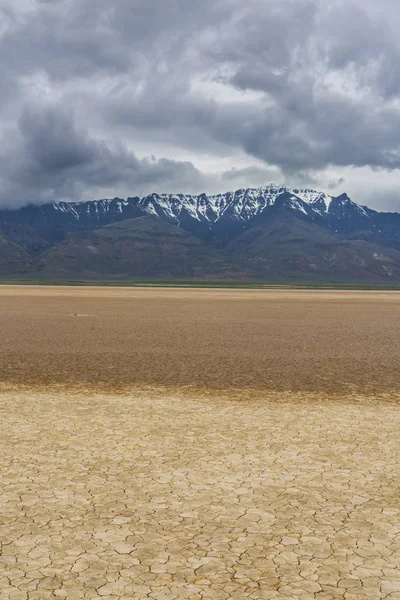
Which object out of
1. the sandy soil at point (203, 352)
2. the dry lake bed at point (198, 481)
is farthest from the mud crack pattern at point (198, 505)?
the sandy soil at point (203, 352)

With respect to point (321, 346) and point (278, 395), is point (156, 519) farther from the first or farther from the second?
point (321, 346)

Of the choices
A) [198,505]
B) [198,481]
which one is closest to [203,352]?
[198,481]

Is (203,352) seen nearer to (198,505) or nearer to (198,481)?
(198,481)

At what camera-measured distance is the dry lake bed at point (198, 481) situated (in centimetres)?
670

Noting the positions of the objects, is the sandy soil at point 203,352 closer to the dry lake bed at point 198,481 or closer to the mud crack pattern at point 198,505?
the dry lake bed at point 198,481

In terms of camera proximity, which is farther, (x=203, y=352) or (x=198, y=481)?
(x=203, y=352)

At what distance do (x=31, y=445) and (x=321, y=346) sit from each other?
1983 centimetres

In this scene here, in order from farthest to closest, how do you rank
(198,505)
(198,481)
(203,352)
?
1. (203,352)
2. (198,481)
3. (198,505)

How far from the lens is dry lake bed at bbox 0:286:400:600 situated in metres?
6.70

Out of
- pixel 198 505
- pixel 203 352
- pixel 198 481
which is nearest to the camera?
pixel 198 505

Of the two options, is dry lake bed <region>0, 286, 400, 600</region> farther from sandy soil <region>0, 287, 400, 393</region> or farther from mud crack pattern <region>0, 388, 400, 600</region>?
sandy soil <region>0, 287, 400, 393</region>

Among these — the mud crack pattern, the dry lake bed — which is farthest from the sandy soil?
the mud crack pattern

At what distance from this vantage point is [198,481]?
9.71 meters

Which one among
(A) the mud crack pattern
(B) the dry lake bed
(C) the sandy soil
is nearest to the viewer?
(A) the mud crack pattern
